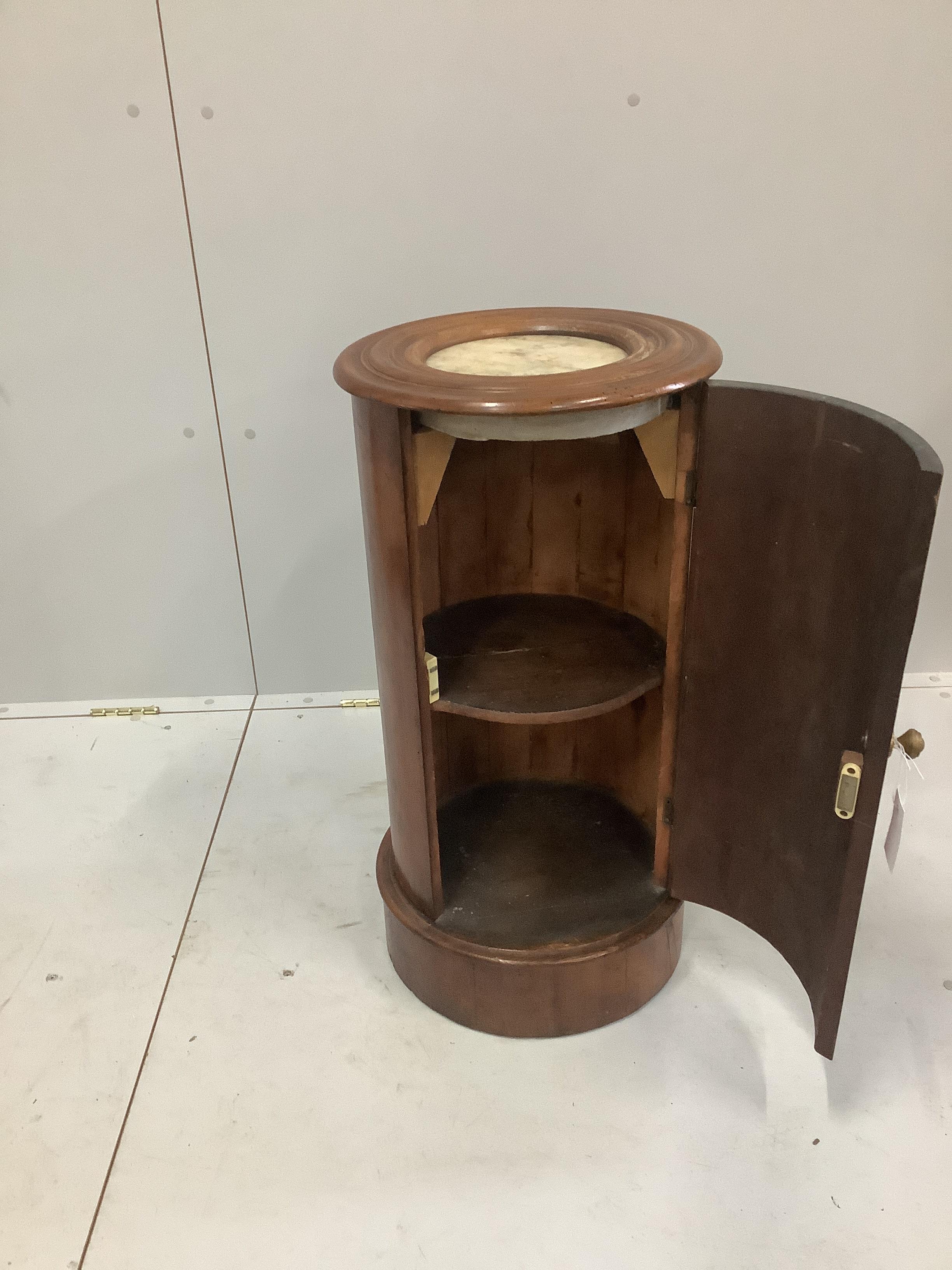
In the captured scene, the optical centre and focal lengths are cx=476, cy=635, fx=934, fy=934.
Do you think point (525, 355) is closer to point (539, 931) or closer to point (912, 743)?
point (912, 743)

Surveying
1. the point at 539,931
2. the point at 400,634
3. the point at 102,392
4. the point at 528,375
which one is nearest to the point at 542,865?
the point at 539,931

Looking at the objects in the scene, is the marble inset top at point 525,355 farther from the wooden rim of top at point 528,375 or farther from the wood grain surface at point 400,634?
the wood grain surface at point 400,634

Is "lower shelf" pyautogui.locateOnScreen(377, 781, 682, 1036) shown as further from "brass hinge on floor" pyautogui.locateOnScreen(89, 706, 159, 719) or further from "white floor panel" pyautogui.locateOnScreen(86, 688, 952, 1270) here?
"brass hinge on floor" pyautogui.locateOnScreen(89, 706, 159, 719)

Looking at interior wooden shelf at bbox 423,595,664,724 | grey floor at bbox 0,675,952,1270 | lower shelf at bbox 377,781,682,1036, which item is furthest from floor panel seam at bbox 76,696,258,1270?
interior wooden shelf at bbox 423,595,664,724

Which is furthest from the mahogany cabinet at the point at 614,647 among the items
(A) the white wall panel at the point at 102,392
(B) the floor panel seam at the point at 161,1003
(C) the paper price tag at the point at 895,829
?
(A) the white wall panel at the point at 102,392

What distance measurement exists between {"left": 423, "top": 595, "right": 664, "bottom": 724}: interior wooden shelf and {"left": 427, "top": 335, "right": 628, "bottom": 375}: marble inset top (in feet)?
1.57

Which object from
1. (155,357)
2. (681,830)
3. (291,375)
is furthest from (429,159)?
(681,830)

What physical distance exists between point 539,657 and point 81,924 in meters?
1.05

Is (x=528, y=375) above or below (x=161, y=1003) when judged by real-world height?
above

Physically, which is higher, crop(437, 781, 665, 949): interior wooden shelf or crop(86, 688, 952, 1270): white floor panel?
crop(437, 781, 665, 949): interior wooden shelf

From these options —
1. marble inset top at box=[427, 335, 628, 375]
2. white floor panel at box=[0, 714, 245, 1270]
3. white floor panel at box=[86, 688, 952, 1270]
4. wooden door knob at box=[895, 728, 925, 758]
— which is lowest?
white floor panel at box=[0, 714, 245, 1270]

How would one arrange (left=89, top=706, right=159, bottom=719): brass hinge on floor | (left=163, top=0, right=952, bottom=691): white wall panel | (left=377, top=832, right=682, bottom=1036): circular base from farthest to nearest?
(left=89, top=706, right=159, bottom=719): brass hinge on floor → (left=163, top=0, right=952, bottom=691): white wall panel → (left=377, top=832, right=682, bottom=1036): circular base

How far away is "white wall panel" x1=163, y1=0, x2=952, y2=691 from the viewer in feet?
5.75

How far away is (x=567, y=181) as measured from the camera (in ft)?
6.13
